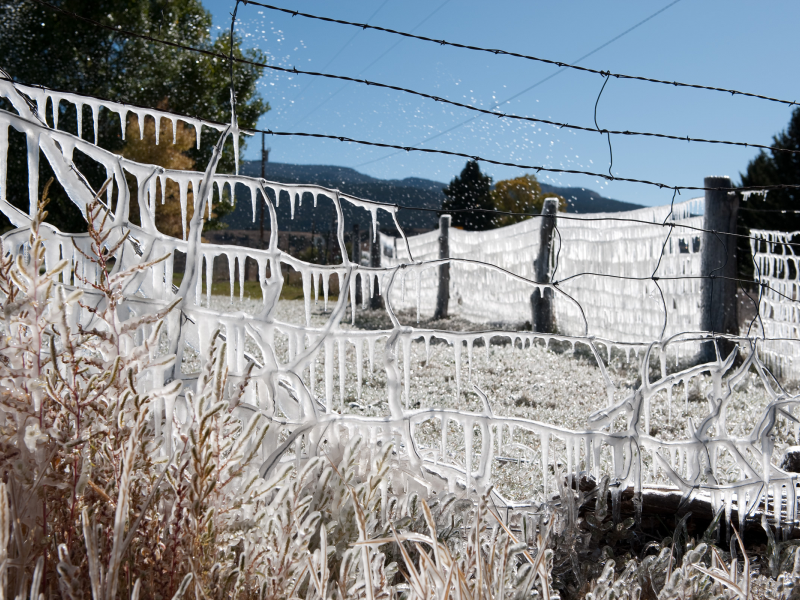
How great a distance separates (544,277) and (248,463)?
23.7 ft

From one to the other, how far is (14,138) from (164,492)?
66.1ft

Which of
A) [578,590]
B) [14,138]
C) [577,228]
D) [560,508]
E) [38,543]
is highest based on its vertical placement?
[14,138]

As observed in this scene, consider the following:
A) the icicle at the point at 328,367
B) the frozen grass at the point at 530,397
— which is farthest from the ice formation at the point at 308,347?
the frozen grass at the point at 530,397

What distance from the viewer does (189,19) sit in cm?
2350

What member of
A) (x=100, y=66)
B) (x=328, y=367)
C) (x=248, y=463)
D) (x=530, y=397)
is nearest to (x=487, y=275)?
(x=530, y=397)

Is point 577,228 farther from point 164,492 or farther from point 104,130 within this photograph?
point 104,130

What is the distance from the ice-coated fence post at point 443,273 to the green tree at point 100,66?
10461 millimetres

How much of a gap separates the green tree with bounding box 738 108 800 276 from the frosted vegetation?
1601cm

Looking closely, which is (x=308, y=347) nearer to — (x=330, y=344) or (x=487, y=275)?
(x=330, y=344)

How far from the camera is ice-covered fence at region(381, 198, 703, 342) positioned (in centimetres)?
620

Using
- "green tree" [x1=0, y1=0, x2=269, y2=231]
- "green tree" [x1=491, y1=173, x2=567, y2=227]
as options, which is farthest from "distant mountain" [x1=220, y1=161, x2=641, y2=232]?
"green tree" [x1=0, y1=0, x2=269, y2=231]

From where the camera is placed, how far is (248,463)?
1.09m

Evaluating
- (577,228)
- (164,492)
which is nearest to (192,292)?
(164,492)

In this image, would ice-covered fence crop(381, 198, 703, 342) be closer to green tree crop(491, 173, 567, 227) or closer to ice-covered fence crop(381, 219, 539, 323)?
ice-covered fence crop(381, 219, 539, 323)
